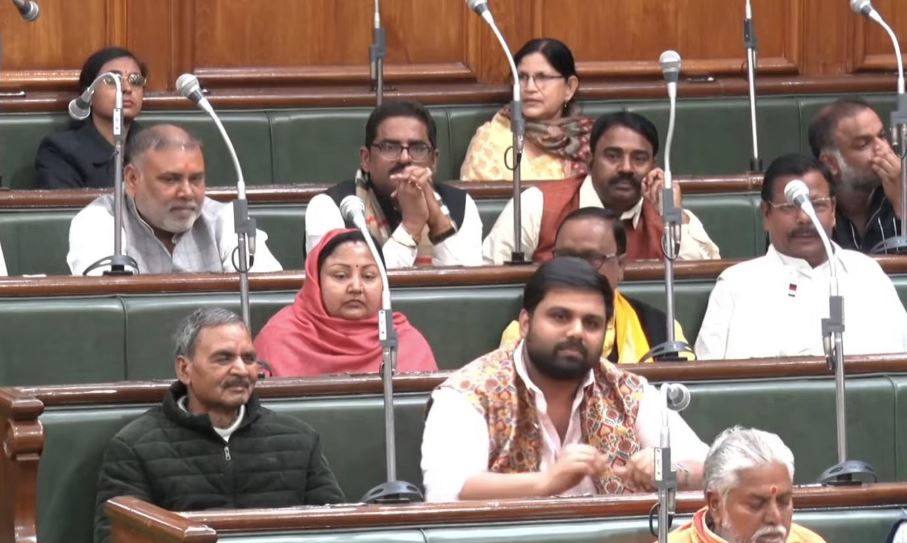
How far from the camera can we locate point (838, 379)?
291cm

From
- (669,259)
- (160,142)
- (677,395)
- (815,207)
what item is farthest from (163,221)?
(677,395)

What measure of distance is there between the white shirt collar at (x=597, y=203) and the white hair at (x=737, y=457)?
130cm

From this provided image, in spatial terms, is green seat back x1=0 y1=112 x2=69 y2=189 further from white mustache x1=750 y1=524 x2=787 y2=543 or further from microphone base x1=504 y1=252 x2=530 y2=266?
white mustache x1=750 y1=524 x2=787 y2=543

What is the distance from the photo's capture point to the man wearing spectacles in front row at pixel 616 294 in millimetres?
3393

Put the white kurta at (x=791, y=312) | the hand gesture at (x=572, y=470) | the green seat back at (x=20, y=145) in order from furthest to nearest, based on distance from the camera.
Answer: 1. the green seat back at (x=20, y=145)
2. the white kurta at (x=791, y=312)
3. the hand gesture at (x=572, y=470)

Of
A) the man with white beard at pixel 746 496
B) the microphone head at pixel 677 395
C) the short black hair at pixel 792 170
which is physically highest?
the short black hair at pixel 792 170

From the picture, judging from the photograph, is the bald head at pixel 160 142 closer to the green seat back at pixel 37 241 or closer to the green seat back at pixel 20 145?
the green seat back at pixel 37 241

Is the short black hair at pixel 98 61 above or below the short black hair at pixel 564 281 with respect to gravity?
above

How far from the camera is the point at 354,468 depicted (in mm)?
2984

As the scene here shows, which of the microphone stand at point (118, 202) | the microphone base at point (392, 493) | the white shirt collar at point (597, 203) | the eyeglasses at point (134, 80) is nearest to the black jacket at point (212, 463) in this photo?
the microphone base at point (392, 493)

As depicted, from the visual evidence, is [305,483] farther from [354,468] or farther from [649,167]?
[649,167]

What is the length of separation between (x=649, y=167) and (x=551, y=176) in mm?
427

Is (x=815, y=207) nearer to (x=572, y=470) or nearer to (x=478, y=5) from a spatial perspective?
(x=478, y=5)

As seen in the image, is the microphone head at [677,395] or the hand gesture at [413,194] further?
the hand gesture at [413,194]
